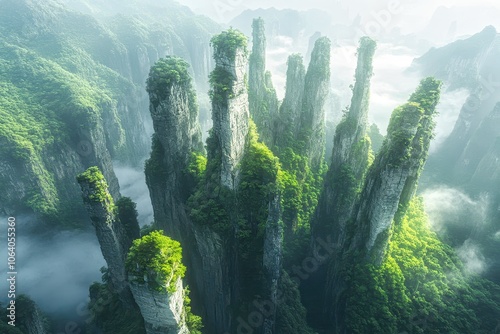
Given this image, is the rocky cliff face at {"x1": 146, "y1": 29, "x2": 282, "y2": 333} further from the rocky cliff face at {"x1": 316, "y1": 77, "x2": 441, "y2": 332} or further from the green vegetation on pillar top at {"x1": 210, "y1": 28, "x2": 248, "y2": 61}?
the rocky cliff face at {"x1": 316, "y1": 77, "x2": 441, "y2": 332}

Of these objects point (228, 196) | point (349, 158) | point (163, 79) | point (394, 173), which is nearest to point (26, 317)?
point (228, 196)

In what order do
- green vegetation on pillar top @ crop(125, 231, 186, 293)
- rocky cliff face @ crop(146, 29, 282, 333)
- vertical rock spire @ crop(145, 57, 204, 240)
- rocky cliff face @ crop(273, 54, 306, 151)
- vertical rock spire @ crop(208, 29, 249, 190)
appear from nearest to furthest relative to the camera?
green vegetation on pillar top @ crop(125, 231, 186, 293)
vertical rock spire @ crop(208, 29, 249, 190)
rocky cliff face @ crop(146, 29, 282, 333)
vertical rock spire @ crop(145, 57, 204, 240)
rocky cliff face @ crop(273, 54, 306, 151)

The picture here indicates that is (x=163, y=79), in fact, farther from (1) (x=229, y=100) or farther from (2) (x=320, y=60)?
(2) (x=320, y=60)

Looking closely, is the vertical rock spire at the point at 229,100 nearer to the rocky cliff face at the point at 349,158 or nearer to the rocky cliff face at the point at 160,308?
the rocky cliff face at the point at 160,308

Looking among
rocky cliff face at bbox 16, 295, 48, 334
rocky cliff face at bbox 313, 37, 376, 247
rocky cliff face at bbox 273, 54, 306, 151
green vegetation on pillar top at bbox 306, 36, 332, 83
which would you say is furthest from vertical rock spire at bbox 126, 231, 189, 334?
green vegetation on pillar top at bbox 306, 36, 332, 83

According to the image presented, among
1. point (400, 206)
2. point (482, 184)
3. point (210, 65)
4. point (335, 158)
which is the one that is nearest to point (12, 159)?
point (335, 158)

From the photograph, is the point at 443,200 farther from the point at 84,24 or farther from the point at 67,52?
the point at 84,24
